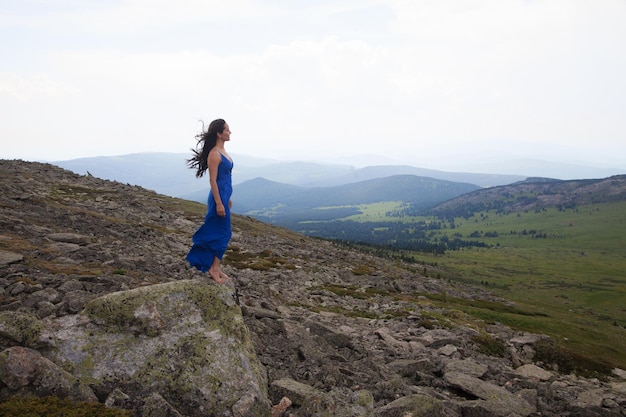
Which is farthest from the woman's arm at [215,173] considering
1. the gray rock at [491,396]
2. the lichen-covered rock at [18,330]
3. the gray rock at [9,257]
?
the gray rock at [491,396]

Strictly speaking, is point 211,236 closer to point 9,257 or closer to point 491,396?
point 9,257

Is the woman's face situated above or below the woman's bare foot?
above

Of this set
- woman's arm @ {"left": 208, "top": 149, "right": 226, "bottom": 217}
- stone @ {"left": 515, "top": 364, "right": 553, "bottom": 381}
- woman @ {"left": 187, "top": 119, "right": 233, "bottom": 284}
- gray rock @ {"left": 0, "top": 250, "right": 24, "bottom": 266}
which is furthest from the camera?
stone @ {"left": 515, "top": 364, "right": 553, "bottom": 381}

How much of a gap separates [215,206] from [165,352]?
5.02m

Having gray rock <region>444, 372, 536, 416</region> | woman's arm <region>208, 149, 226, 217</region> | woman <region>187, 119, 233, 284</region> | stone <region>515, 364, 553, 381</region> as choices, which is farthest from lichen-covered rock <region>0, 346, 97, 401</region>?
stone <region>515, 364, 553, 381</region>

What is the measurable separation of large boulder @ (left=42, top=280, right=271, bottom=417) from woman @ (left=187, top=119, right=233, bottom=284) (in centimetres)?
257

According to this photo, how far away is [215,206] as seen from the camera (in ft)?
40.6

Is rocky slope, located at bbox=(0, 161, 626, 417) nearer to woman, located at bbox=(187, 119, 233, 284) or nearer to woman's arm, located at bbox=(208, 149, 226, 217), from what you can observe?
woman, located at bbox=(187, 119, 233, 284)

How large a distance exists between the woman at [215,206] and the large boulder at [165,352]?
2574 millimetres

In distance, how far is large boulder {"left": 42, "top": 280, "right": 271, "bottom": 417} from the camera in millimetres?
7992

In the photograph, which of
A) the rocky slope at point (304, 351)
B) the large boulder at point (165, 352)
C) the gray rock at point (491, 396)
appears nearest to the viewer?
the large boulder at point (165, 352)

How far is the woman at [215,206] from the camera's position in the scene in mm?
12365

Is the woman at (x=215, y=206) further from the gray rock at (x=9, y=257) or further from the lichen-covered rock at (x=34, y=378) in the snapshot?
the gray rock at (x=9, y=257)

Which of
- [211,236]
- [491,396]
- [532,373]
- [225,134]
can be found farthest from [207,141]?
[532,373]
